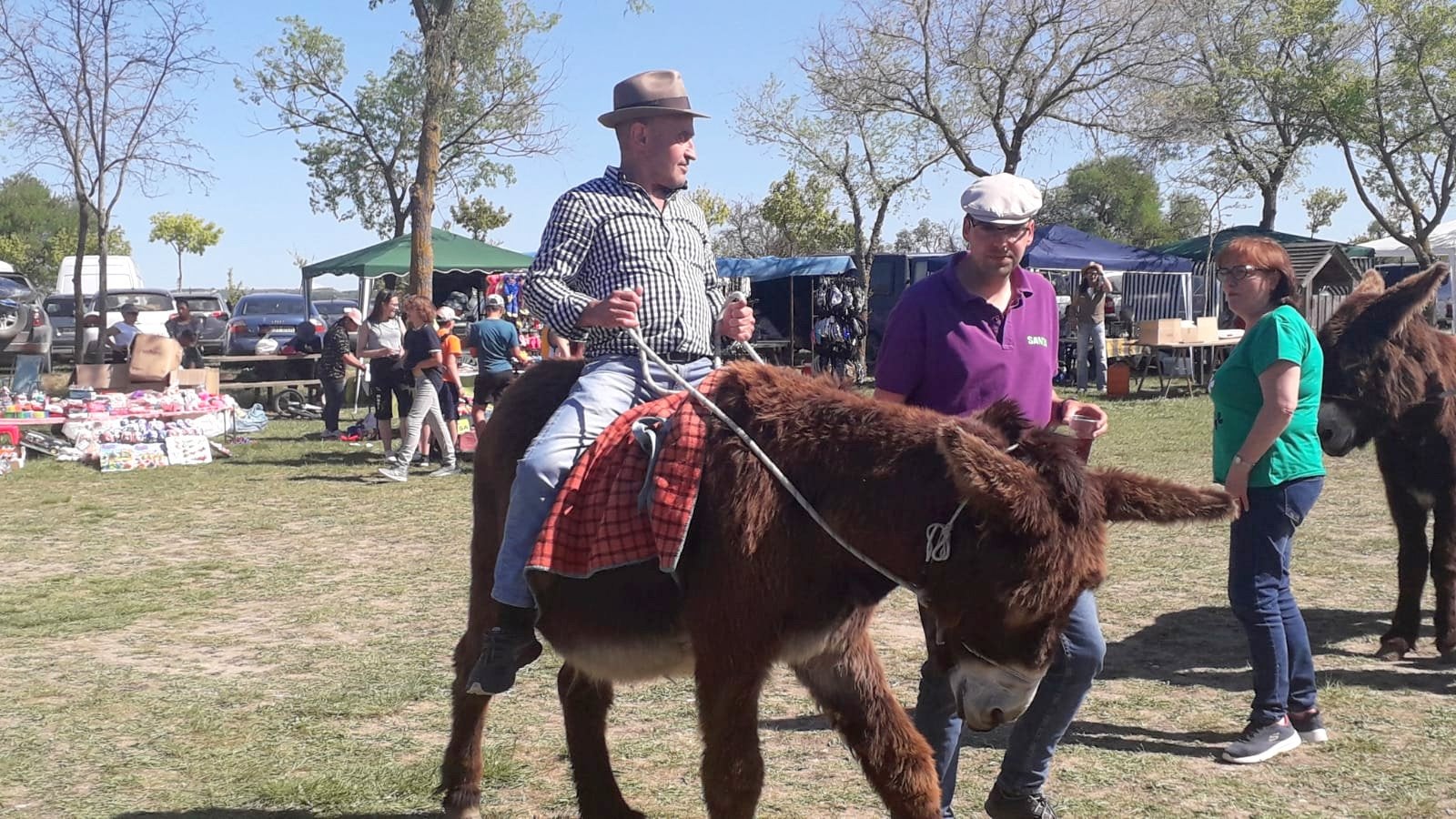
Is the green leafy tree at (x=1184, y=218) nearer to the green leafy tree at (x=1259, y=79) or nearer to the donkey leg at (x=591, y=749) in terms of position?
the green leafy tree at (x=1259, y=79)

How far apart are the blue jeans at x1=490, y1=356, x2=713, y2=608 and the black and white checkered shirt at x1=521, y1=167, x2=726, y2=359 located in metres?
0.18

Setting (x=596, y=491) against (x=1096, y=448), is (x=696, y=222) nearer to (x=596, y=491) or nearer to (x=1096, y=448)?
(x=596, y=491)

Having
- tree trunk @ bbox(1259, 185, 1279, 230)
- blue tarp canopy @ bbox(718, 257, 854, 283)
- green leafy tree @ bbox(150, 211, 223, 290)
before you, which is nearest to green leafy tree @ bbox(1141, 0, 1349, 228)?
tree trunk @ bbox(1259, 185, 1279, 230)

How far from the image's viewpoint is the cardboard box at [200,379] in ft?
57.2

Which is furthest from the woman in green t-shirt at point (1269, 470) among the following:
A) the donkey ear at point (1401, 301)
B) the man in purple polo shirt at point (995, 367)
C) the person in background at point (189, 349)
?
the person in background at point (189, 349)

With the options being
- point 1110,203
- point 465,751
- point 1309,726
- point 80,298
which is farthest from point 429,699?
point 1110,203

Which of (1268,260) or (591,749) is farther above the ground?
(1268,260)

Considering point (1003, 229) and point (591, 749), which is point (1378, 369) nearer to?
point (1003, 229)

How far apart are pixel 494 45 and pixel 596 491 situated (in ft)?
106

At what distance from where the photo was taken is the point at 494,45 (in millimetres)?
33250

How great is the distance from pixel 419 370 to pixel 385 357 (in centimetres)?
200

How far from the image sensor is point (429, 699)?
5461 mm

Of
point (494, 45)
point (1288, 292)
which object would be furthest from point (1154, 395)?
point (494, 45)

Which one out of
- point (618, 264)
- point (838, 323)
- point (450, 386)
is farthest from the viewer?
point (838, 323)
